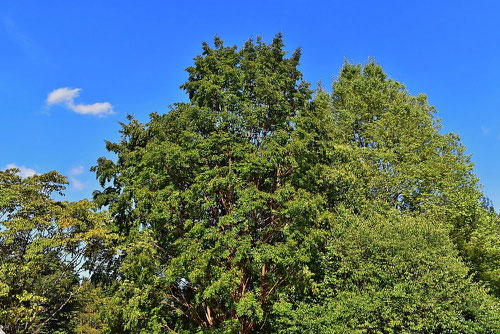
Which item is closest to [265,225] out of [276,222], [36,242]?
[276,222]

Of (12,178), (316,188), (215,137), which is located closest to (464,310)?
(316,188)

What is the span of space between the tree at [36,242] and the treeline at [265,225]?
0.09 m

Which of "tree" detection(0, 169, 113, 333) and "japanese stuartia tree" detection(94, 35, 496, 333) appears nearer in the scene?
"japanese stuartia tree" detection(94, 35, 496, 333)

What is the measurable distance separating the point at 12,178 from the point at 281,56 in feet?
58.5

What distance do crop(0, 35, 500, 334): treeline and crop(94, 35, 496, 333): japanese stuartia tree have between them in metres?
0.09

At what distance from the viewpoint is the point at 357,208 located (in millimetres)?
18594

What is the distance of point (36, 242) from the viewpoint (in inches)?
→ 715

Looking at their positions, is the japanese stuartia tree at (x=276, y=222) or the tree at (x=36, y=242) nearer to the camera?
the japanese stuartia tree at (x=276, y=222)

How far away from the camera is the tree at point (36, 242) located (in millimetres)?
17703

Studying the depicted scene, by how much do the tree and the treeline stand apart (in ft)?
0.29

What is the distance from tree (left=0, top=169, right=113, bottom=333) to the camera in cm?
1770

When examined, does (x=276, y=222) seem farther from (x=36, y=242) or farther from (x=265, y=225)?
(x=36, y=242)

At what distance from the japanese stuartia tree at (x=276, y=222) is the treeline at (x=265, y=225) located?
87 mm

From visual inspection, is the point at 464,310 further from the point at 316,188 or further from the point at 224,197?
the point at 224,197
